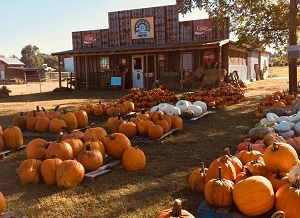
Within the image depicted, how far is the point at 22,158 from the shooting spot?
575 centimetres

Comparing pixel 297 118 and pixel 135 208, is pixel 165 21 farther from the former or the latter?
pixel 135 208

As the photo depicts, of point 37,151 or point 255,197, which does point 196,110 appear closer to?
point 37,151

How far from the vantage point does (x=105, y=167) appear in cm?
478

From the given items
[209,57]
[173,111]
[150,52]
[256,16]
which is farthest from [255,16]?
[173,111]

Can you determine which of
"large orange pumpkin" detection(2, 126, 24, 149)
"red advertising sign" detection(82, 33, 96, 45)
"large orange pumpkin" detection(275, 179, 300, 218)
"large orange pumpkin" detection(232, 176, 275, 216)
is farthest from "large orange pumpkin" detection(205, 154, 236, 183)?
"red advertising sign" detection(82, 33, 96, 45)

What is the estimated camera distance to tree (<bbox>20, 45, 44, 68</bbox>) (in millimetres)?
95250

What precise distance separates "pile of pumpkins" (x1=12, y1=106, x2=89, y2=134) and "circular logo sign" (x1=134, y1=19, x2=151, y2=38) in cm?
1651

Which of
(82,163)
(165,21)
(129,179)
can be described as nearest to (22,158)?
(82,163)

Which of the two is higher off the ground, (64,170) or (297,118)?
(297,118)

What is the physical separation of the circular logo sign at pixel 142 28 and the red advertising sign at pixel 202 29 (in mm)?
3704

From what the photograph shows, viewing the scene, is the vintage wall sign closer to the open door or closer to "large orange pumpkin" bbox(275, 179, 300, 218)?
the open door

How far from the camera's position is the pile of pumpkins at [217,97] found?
11.5 m

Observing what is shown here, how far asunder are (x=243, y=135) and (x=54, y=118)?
15.0 feet

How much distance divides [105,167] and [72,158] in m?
0.53
